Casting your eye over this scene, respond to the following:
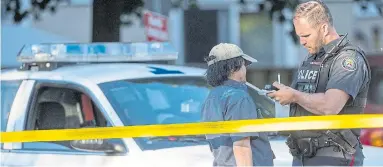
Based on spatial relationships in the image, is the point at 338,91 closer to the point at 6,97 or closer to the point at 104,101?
the point at 104,101

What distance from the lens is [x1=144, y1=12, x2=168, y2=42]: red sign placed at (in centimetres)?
838

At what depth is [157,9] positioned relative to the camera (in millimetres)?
8406

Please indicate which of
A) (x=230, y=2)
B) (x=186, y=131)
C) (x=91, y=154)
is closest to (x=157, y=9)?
(x=230, y=2)

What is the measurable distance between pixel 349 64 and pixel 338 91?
0.14 meters

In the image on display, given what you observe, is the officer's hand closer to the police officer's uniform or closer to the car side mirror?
the police officer's uniform

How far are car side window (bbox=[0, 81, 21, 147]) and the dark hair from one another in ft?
6.18

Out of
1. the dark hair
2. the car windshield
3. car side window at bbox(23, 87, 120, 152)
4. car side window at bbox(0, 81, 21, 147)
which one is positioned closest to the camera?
the dark hair

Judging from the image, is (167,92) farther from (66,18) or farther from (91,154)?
(66,18)

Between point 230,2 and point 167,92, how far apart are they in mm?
4744

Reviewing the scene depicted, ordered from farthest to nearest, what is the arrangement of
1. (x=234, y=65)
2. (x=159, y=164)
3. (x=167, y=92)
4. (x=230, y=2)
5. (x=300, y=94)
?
1. (x=230, y=2)
2. (x=167, y=92)
3. (x=159, y=164)
4. (x=234, y=65)
5. (x=300, y=94)

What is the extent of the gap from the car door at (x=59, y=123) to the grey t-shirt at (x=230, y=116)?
795 millimetres

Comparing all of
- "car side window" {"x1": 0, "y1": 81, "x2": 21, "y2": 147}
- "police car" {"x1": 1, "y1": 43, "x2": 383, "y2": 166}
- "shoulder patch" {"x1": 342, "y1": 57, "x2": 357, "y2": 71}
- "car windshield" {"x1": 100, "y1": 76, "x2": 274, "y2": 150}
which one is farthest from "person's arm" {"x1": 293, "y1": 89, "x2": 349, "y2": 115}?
"car side window" {"x1": 0, "y1": 81, "x2": 21, "y2": 147}

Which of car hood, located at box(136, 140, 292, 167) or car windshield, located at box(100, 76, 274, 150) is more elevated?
car windshield, located at box(100, 76, 274, 150)

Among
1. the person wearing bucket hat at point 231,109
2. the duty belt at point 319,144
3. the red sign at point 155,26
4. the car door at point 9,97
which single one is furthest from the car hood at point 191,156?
the red sign at point 155,26
